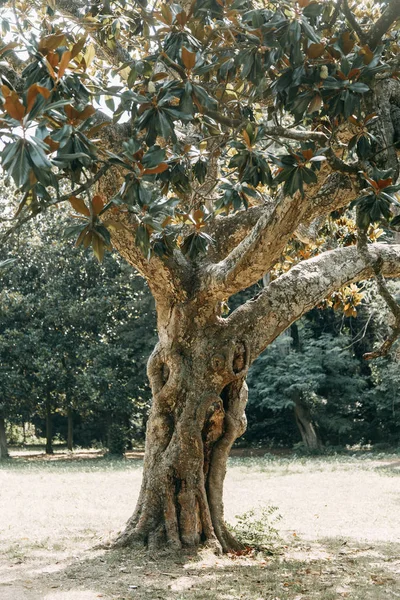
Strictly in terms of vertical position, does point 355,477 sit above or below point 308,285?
below

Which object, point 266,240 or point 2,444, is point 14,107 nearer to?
point 266,240

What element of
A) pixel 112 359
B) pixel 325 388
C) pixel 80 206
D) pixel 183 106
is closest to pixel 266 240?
pixel 183 106

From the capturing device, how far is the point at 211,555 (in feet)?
21.8

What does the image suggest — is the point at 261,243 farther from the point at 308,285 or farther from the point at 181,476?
the point at 181,476

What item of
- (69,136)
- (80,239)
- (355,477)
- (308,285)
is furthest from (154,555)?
(355,477)

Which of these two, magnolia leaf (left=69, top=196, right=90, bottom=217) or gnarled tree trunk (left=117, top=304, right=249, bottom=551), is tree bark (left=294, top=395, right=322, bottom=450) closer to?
gnarled tree trunk (left=117, top=304, right=249, bottom=551)

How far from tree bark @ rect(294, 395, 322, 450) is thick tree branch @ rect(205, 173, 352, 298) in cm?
1812

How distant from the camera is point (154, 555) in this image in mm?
6543

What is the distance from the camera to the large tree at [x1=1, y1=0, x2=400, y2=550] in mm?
3455

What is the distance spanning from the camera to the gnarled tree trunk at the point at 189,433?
A: 6746 millimetres

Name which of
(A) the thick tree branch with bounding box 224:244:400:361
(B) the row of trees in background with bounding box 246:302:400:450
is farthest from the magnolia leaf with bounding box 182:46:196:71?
(B) the row of trees in background with bounding box 246:302:400:450

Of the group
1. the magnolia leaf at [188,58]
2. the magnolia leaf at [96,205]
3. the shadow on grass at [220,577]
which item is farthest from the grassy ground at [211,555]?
the magnolia leaf at [188,58]

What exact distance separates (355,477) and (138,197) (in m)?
13.9

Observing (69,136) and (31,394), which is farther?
(31,394)
